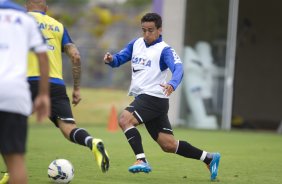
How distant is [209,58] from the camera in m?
21.0

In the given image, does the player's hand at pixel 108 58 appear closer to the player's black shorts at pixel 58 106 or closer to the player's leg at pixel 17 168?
the player's black shorts at pixel 58 106

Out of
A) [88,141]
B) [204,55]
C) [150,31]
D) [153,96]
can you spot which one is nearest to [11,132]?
[88,141]

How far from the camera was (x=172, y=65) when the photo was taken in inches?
369

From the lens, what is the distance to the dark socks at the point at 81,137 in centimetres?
830

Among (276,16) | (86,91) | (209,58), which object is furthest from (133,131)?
(86,91)

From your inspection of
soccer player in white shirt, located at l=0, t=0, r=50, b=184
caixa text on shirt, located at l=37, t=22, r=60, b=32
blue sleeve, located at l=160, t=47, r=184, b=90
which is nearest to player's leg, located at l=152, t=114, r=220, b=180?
blue sleeve, located at l=160, t=47, r=184, b=90

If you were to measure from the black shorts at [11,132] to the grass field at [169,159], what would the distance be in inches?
111

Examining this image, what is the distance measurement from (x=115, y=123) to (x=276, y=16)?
6532mm

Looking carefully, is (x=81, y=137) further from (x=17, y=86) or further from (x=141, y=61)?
(x=17, y=86)

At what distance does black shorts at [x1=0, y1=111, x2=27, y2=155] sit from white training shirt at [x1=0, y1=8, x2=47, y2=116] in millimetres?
57

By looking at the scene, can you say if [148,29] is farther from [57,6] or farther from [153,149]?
[57,6]

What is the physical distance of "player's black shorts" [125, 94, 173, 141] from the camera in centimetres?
952

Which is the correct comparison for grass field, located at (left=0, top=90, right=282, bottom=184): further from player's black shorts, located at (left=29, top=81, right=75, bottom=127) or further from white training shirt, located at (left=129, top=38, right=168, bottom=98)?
white training shirt, located at (left=129, top=38, right=168, bottom=98)

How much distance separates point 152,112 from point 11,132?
3.68m
